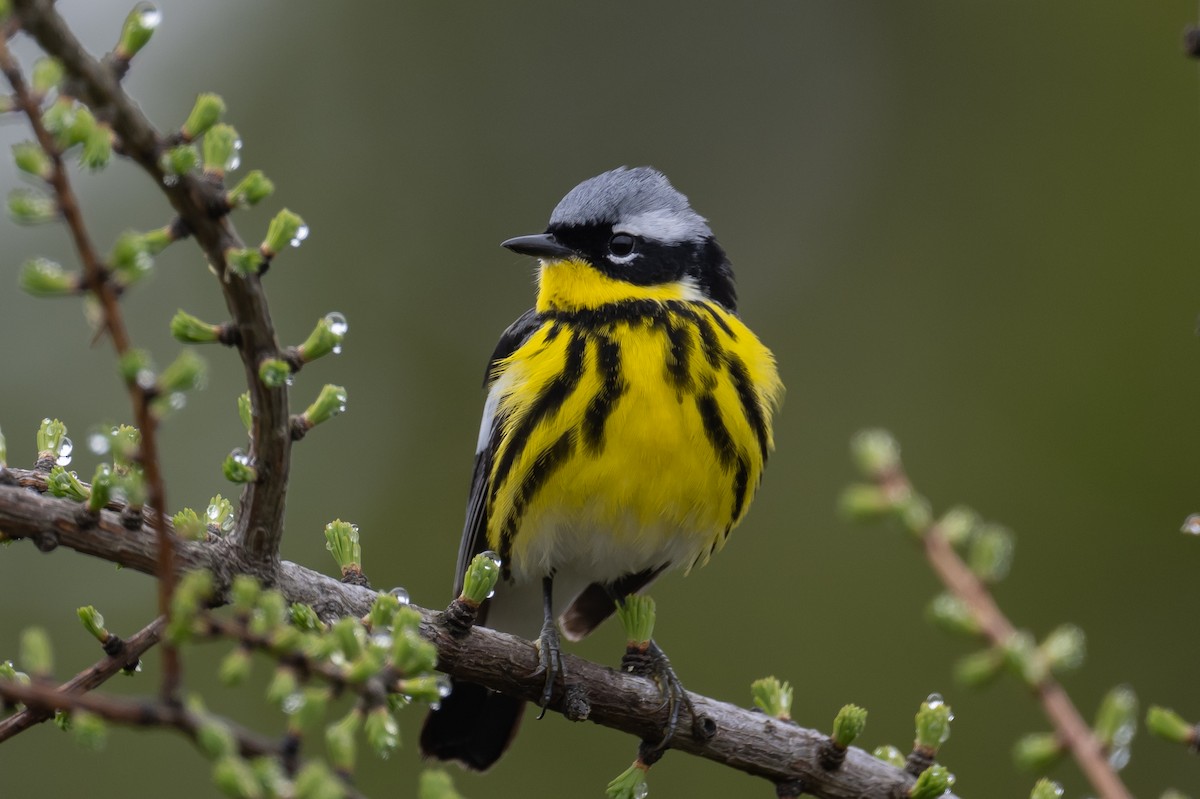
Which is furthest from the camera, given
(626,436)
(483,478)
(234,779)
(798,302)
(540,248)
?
(798,302)

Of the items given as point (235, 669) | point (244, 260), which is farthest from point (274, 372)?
point (235, 669)

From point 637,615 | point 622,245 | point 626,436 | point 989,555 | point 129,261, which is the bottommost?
point 129,261

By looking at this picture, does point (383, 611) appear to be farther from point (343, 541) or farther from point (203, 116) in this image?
point (203, 116)

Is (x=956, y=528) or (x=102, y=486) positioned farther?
(x=102, y=486)

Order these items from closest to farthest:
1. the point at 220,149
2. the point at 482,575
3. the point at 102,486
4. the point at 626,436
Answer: the point at 220,149, the point at 102,486, the point at 482,575, the point at 626,436

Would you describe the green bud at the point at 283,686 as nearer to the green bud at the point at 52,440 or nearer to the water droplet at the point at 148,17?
the water droplet at the point at 148,17

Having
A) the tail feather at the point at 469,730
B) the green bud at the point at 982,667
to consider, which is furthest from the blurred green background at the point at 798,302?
the green bud at the point at 982,667

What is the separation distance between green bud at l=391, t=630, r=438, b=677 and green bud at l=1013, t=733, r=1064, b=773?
79cm

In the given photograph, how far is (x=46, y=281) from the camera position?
1.59 metres

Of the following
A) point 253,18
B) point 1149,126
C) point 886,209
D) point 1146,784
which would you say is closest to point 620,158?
point 886,209

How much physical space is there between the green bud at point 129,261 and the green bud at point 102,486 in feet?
2.83

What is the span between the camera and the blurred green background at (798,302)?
6566 millimetres

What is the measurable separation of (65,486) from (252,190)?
94 centimetres

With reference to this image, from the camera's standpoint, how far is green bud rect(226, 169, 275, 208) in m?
1.93
